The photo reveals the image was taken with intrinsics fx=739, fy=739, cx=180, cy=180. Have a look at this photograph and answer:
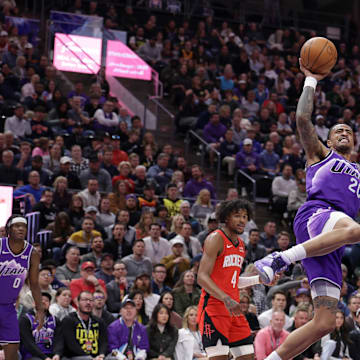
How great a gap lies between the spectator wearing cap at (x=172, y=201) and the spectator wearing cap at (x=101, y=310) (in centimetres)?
385

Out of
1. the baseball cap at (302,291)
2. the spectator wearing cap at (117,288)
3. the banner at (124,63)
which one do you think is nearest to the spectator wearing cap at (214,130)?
the banner at (124,63)

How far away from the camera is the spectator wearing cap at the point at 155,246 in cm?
1275

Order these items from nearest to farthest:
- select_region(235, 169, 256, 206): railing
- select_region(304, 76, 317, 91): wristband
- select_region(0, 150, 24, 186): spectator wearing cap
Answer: select_region(304, 76, 317, 91): wristband
select_region(0, 150, 24, 186): spectator wearing cap
select_region(235, 169, 256, 206): railing

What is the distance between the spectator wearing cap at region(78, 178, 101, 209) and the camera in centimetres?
1359

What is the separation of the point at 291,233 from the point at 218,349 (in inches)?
368

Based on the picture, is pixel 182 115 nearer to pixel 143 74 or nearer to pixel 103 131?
pixel 143 74

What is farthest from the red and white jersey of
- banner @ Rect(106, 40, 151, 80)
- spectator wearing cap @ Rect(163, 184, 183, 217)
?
banner @ Rect(106, 40, 151, 80)

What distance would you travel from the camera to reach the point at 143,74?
1942 cm

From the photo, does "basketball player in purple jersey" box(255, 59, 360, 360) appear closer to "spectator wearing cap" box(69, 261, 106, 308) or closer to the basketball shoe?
the basketball shoe

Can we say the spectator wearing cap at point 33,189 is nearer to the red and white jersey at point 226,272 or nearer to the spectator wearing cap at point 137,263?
the spectator wearing cap at point 137,263

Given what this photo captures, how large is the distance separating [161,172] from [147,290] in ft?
15.0

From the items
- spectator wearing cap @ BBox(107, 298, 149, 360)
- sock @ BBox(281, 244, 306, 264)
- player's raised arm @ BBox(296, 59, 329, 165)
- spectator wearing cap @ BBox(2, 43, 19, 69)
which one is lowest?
spectator wearing cap @ BBox(107, 298, 149, 360)

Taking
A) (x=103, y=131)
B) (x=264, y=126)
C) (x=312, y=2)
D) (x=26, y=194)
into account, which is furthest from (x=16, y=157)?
(x=312, y=2)

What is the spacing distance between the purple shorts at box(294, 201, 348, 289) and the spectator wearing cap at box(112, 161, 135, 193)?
820 cm
